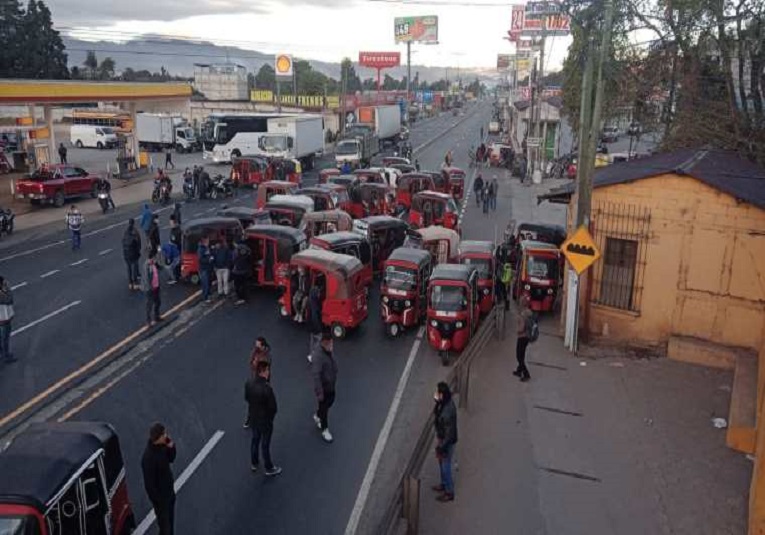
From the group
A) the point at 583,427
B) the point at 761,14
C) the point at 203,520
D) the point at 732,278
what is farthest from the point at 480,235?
the point at 203,520

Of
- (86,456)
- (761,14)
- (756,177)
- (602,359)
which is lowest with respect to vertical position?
(602,359)

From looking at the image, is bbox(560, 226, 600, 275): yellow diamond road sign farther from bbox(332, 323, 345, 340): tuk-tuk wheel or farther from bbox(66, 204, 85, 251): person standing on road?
bbox(66, 204, 85, 251): person standing on road

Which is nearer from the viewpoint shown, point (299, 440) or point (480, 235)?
point (299, 440)

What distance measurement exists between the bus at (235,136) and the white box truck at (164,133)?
8.22 metres

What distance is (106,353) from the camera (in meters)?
14.4

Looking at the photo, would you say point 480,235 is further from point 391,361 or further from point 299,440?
point 299,440

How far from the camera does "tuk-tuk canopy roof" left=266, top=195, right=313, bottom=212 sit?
23.5 metres

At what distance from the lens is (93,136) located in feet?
198

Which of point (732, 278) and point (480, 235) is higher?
point (732, 278)

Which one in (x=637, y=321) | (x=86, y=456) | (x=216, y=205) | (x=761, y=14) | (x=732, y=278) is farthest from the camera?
(x=216, y=205)

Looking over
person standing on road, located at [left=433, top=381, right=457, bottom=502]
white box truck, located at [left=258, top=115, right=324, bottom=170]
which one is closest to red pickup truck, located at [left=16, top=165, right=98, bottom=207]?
white box truck, located at [left=258, top=115, right=324, bottom=170]

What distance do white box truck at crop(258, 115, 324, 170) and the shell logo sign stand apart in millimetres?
25484

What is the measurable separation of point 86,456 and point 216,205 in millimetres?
27250

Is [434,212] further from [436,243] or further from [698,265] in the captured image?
[698,265]
